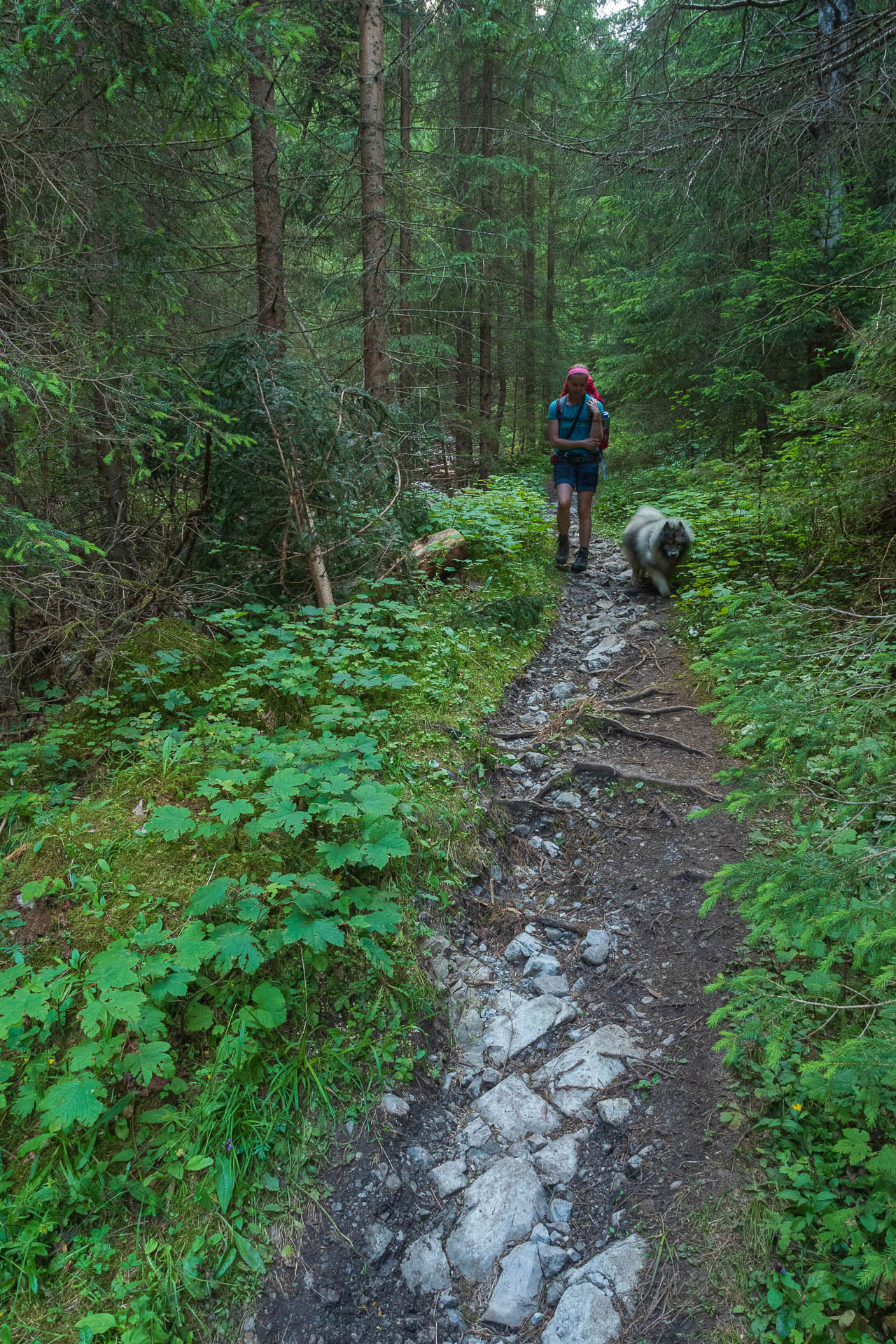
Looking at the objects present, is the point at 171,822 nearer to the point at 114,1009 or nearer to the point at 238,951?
the point at 238,951

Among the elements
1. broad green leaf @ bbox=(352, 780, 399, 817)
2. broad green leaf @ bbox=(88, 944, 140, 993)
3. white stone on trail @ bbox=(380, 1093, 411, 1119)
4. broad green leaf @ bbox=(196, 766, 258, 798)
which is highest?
broad green leaf @ bbox=(352, 780, 399, 817)

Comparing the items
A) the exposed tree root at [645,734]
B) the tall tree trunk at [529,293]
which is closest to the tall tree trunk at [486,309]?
the tall tree trunk at [529,293]

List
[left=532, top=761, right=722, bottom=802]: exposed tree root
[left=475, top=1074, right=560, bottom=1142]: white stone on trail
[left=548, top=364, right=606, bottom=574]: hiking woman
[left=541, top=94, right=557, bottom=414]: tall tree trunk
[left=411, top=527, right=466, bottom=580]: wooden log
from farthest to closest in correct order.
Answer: [left=541, top=94, right=557, bottom=414]: tall tree trunk → [left=548, top=364, right=606, bottom=574]: hiking woman → [left=411, top=527, right=466, bottom=580]: wooden log → [left=532, top=761, right=722, bottom=802]: exposed tree root → [left=475, top=1074, right=560, bottom=1142]: white stone on trail

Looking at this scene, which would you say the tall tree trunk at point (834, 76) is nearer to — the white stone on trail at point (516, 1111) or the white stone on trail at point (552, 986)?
the white stone on trail at point (552, 986)

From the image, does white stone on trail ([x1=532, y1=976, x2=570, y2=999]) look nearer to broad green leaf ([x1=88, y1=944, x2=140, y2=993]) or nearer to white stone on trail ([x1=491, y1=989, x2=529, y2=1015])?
white stone on trail ([x1=491, y1=989, x2=529, y2=1015])

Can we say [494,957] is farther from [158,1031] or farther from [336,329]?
[336,329]

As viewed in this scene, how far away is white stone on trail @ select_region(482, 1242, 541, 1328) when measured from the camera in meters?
2.16

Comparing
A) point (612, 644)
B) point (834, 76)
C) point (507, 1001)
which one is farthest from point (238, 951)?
Result: point (834, 76)

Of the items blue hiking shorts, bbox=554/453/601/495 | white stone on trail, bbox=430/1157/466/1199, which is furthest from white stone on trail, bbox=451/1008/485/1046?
blue hiking shorts, bbox=554/453/601/495

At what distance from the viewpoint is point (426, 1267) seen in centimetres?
229

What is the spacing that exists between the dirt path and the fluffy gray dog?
11.8 feet

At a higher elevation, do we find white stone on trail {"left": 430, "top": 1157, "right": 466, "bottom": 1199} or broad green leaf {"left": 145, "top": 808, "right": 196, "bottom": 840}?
broad green leaf {"left": 145, "top": 808, "right": 196, "bottom": 840}

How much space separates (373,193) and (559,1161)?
344 inches

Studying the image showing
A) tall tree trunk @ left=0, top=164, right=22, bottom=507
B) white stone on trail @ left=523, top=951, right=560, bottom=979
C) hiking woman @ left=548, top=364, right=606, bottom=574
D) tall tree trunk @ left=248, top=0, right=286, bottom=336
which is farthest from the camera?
hiking woman @ left=548, top=364, right=606, bottom=574
